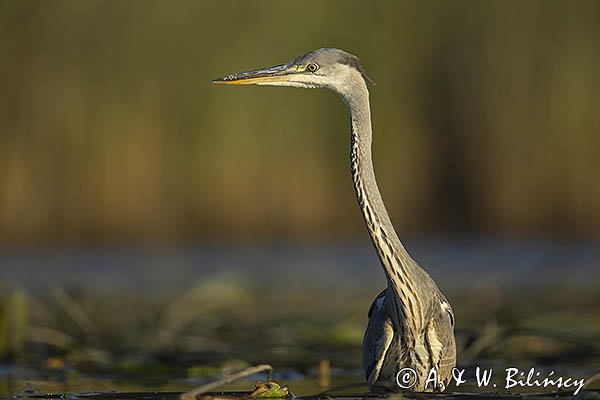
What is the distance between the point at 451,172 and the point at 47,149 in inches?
189

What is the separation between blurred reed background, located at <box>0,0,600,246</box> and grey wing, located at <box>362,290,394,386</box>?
7.74 meters

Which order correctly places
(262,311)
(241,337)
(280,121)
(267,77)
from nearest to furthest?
(267,77)
(241,337)
(262,311)
(280,121)

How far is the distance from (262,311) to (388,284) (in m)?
4.35

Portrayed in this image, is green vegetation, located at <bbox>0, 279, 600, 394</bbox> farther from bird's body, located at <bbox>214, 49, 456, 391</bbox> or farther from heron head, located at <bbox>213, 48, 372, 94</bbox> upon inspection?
heron head, located at <bbox>213, 48, 372, 94</bbox>

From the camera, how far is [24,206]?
13.3m

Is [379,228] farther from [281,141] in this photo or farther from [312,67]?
[281,141]

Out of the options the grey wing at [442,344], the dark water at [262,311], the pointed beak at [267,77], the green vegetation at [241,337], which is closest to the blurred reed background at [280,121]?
the dark water at [262,311]

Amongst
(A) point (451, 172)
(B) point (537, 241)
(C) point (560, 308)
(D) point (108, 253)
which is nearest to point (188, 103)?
(D) point (108, 253)

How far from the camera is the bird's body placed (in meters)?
5.70

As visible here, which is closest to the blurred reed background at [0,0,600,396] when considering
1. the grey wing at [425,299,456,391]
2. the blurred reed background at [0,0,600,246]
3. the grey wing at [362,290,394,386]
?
the blurred reed background at [0,0,600,246]

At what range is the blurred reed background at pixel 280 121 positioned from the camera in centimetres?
1329

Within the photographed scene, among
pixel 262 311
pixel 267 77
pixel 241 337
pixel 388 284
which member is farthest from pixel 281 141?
pixel 388 284

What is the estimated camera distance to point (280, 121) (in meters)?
13.8

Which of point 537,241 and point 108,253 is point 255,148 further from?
point 537,241
